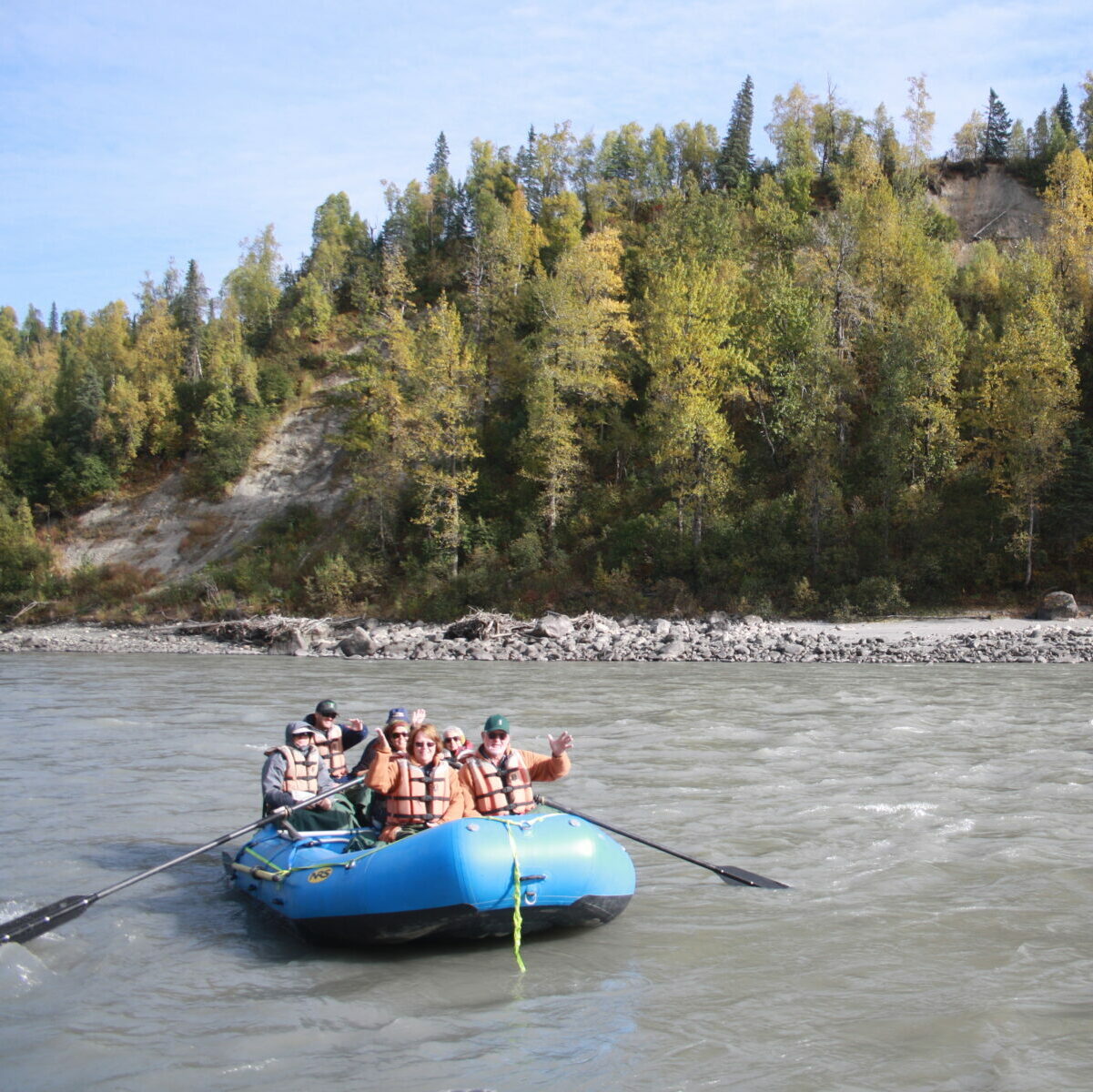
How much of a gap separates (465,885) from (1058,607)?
23293 mm

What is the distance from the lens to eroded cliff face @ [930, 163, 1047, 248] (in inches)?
2236

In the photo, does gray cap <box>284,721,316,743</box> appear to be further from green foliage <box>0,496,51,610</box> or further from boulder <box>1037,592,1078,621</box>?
green foliage <box>0,496,51,610</box>

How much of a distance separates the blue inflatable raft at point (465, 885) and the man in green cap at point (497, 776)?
53 centimetres

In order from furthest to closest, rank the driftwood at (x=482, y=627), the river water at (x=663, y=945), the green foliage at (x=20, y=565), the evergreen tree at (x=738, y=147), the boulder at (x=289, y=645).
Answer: the evergreen tree at (x=738, y=147), the green foliage at (x=20, y=565), the boulder at (x=289, y=645), the driftwood at (x=482, y=627), the river water at (x=663, y=945)

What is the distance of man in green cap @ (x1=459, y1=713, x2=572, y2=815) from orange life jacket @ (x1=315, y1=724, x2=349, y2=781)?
2133mm

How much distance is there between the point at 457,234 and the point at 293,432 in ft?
84.2

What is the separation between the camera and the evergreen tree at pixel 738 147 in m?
64.9

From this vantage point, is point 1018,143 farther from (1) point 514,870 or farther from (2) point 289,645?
(1) point 514,870

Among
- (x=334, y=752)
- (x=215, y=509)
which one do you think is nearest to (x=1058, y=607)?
(x=334, y=752)

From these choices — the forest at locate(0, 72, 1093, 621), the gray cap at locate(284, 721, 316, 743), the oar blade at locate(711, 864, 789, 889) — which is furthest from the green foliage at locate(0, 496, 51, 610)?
the oar blade at locate(711, 864, 789, 889)

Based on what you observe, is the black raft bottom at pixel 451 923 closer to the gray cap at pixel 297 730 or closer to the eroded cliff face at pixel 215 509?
the gray cap at pixel 297 730

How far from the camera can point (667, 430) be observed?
3123 cm

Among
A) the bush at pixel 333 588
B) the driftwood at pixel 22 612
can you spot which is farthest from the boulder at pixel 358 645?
the driftwood at pixel 22 612

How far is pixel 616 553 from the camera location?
109 ft
